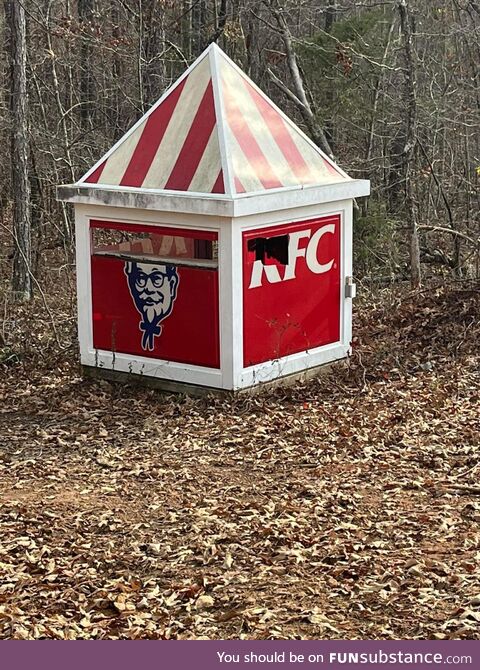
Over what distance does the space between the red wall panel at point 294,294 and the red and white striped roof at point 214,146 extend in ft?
1.46

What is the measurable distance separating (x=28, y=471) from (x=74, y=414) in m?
1.41

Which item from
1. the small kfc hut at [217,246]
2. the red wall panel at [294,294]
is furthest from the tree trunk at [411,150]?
the small kfc hut at [217,246]

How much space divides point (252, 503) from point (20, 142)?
32.3 feet

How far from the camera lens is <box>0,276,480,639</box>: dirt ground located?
15.5 ft

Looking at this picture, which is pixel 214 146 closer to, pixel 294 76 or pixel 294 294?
pixel 294 294

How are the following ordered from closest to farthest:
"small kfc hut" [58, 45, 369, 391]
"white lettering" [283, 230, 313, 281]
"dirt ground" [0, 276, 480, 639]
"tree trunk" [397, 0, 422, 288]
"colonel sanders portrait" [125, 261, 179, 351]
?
"dirt ground" [0, 276, 480, 639]
"small kfc hut" [58, 45, 369, 391]
"colonel sanders portrait" [125, 261, 179, 351]
"white lettering" [283, 230, 313, 281]
"tree trunk" [397, 0, 422, 288]

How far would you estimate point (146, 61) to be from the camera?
55.8 feet

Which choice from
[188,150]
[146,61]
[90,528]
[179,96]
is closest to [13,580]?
[90,528]

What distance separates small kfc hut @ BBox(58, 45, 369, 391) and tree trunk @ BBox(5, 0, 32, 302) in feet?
18.7

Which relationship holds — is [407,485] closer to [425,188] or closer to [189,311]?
[189,311]

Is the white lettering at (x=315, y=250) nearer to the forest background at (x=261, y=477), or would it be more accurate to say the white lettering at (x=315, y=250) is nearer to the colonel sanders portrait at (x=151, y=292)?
the forest background at (x=261, y=477)

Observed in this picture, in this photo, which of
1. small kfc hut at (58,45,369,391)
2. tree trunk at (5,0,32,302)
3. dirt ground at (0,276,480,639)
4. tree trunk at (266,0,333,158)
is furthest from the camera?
tree trunk at (5,0,32,302)

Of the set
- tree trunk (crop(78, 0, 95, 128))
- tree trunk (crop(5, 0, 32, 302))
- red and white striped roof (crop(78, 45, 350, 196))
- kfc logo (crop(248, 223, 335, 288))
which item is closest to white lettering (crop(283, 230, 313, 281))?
kfc logo (crop(248, 223, 335, 288))

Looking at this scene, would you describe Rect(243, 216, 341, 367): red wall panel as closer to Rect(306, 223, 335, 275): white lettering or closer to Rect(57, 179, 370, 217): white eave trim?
Rect(306, 223, 335, 275): white lettering
